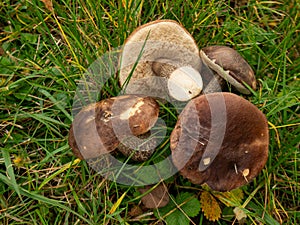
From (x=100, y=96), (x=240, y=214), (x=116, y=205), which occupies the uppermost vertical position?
(x=100, y=96)

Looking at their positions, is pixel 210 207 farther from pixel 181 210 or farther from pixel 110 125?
pixel 110 125

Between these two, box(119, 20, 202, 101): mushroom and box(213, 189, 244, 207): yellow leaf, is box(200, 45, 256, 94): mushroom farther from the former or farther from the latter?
box(213, 189, 244, 207): yellow leaf

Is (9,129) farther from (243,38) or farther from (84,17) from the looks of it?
(243,38)

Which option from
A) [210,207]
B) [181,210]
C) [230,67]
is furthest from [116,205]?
[230,67]

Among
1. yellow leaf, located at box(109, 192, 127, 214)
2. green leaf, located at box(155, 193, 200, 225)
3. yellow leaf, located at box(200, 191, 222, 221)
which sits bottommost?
yellow leaf, located at box(200, 191, 222, 221)

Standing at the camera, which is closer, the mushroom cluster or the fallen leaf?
the mushroom cluster

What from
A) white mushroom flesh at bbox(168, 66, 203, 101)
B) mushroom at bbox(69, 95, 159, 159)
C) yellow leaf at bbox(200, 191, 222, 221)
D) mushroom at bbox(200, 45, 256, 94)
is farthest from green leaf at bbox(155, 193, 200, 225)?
mushroom at bbox(200, 45, 256, 94)
